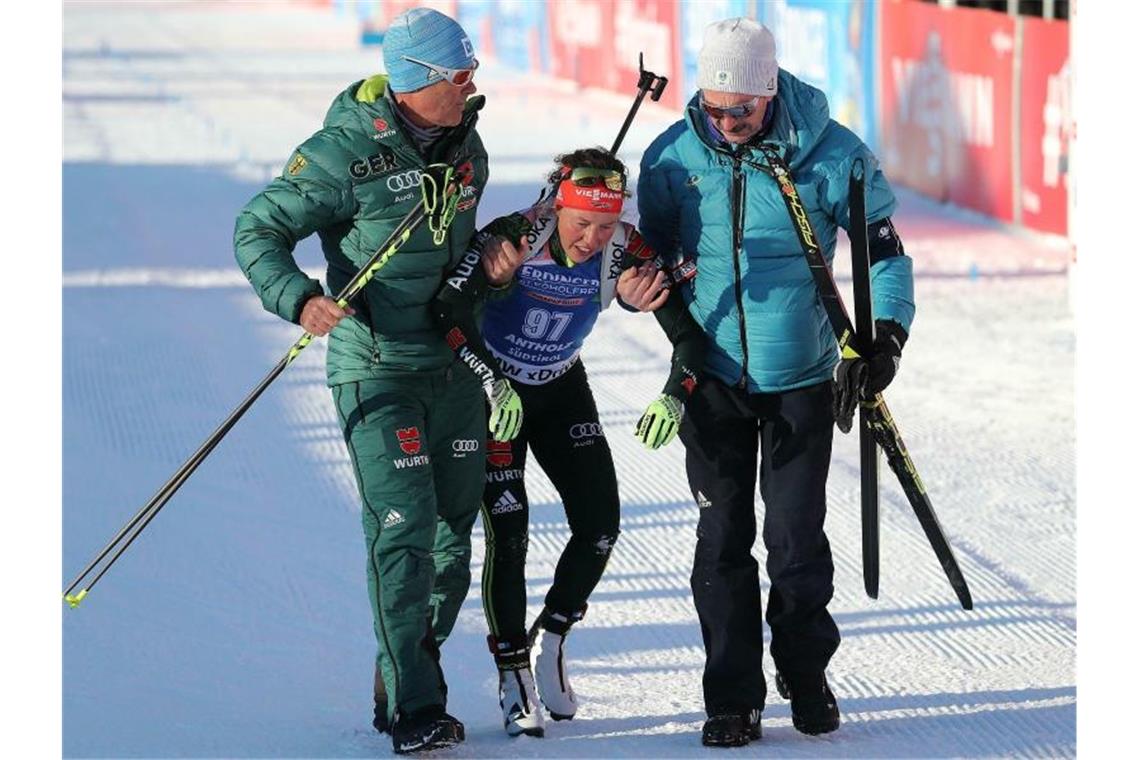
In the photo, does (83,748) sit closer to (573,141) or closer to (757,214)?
(757,214)

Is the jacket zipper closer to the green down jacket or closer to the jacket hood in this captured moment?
the jacket hood

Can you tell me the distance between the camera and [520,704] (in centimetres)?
520

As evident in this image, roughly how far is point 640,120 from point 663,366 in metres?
11.0

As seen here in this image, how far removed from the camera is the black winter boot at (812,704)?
512 cm

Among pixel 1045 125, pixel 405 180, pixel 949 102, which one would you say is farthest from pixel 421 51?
pixel 949 102

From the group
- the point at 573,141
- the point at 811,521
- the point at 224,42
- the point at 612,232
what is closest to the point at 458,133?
the point at 612,232

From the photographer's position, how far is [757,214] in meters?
5.01

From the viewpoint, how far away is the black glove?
4.88 metres

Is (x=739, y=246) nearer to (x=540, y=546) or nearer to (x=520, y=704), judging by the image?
(x=520, y=704)

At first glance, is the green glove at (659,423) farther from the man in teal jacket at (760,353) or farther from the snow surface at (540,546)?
the snow surface at (540,546)

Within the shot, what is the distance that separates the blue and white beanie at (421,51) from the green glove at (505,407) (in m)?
0.77

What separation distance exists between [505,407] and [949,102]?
10.6 meters

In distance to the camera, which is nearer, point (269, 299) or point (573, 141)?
point (269, 299)
